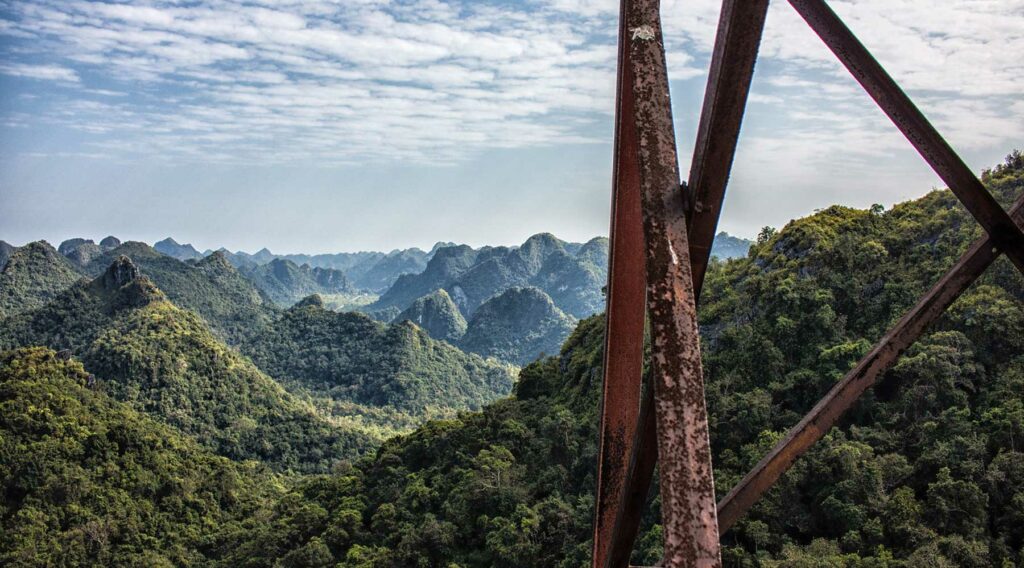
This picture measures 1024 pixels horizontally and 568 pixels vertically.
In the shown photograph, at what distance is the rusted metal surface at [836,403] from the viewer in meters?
1.51

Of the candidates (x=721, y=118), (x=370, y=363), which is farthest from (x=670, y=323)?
(x=370, y=363)

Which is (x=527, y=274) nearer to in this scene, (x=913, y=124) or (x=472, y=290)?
(x=472, y=290)

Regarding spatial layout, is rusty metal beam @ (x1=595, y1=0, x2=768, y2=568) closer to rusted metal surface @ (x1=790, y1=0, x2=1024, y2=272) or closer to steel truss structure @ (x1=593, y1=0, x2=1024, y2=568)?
steel truss structure @ (x1=593, y1=0, x2=1024, y2=568)

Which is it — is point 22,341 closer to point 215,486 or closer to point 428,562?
point 215,486

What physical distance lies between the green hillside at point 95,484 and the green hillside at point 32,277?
44901 millimetres

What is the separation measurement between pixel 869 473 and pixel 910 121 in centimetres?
1287

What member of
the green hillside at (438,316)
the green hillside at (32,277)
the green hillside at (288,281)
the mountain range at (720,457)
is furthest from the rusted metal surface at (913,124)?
the green hillside at (288,281)

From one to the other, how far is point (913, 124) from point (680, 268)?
2.72 feet

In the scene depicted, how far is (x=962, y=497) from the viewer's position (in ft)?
35.7

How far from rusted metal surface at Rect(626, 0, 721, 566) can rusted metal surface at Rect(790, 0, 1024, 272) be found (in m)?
0.41

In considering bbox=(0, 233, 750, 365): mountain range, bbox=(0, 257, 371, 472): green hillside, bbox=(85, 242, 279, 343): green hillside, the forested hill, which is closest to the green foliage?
bbox=(0, 233, 750, 365): mountain range

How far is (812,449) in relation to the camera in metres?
13.6

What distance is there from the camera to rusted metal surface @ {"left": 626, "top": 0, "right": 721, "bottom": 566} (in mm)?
848

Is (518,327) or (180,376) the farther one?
(518,327)
